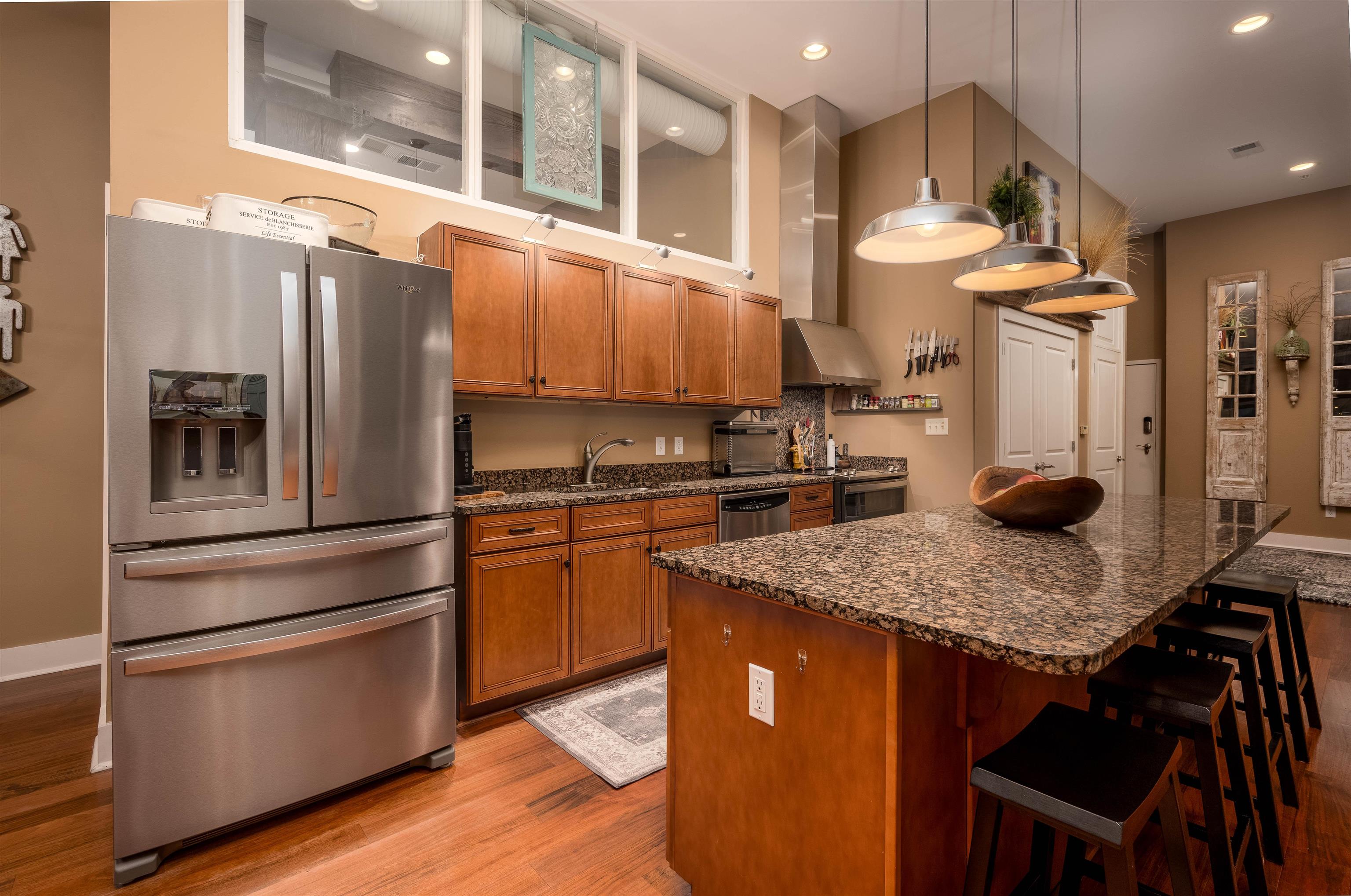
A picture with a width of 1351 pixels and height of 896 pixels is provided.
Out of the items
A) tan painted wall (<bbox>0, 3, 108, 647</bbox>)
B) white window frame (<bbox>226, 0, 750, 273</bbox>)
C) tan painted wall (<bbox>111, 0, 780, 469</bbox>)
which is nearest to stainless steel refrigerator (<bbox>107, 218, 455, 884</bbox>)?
tan painted wall (<bbox>111, 0, 780, 469</bbox>)

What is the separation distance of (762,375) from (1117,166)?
4204 millimetres

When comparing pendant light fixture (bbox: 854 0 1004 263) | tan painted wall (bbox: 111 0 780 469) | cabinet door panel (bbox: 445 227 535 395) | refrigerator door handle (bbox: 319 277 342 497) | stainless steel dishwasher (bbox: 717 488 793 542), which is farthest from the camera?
stainless steel dishwasher (bbox: 717 488 793 542)

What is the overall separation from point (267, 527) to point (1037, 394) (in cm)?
497

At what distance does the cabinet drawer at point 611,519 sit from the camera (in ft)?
9.40

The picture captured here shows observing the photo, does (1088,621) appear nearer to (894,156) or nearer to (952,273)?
(952,273)

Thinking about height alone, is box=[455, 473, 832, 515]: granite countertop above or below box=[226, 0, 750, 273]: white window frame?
below

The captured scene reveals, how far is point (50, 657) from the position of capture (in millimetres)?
3113

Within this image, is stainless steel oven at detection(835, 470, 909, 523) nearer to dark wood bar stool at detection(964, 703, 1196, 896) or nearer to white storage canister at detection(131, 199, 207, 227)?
dark wood bar stool at detection(964, 703, 1196, 896)

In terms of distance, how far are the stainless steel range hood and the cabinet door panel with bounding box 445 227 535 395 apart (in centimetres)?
204

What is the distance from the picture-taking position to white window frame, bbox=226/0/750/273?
254 centimetres

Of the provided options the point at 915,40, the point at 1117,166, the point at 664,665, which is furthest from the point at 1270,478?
the point at 664,665

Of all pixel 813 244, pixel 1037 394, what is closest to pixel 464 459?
pixel 813 244

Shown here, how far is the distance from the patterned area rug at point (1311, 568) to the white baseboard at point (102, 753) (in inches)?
238

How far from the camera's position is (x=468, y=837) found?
6.17ft
